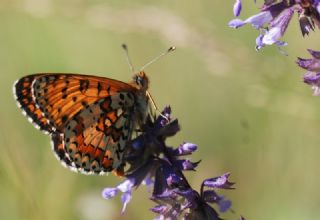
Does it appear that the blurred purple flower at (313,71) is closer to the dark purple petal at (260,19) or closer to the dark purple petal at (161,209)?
the dark purple petal at (260,19)

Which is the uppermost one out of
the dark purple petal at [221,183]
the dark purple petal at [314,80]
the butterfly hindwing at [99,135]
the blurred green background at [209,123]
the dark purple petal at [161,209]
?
the dark purple petal at [314,80]

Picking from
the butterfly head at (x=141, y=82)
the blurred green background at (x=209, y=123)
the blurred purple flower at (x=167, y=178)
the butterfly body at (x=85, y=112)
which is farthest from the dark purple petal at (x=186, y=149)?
the blurred green background at (x=209, y=123)

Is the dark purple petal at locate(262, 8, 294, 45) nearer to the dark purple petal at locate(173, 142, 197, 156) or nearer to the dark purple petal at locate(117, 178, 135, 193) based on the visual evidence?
the dark purple petal at locate(173, 142, 197, 156)

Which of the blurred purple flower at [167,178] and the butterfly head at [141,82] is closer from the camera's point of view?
the blurred purple flower at [167,178]

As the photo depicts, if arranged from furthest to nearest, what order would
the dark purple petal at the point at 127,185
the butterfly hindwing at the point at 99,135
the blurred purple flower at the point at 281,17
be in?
the butterfly hindwing at the point at 99,135, the dark purple petal at the point at 127,185, the blurred purple flower at the point at 281,17

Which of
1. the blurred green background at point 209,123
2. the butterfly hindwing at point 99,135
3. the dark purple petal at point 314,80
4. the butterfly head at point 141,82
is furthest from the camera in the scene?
the blurred green background at point 209,123

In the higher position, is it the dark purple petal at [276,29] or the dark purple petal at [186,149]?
the dark purple petal at [276,29]

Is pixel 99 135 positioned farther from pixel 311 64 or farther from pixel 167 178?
pixel 311 64

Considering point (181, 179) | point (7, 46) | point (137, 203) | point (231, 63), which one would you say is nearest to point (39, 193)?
point (137, 203)

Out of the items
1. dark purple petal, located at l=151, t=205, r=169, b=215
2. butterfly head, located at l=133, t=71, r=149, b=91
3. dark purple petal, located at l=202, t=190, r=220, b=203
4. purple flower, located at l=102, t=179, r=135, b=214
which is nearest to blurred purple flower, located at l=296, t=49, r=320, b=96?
dark purple petal, located at l=202, t=190, r=220, b=203
